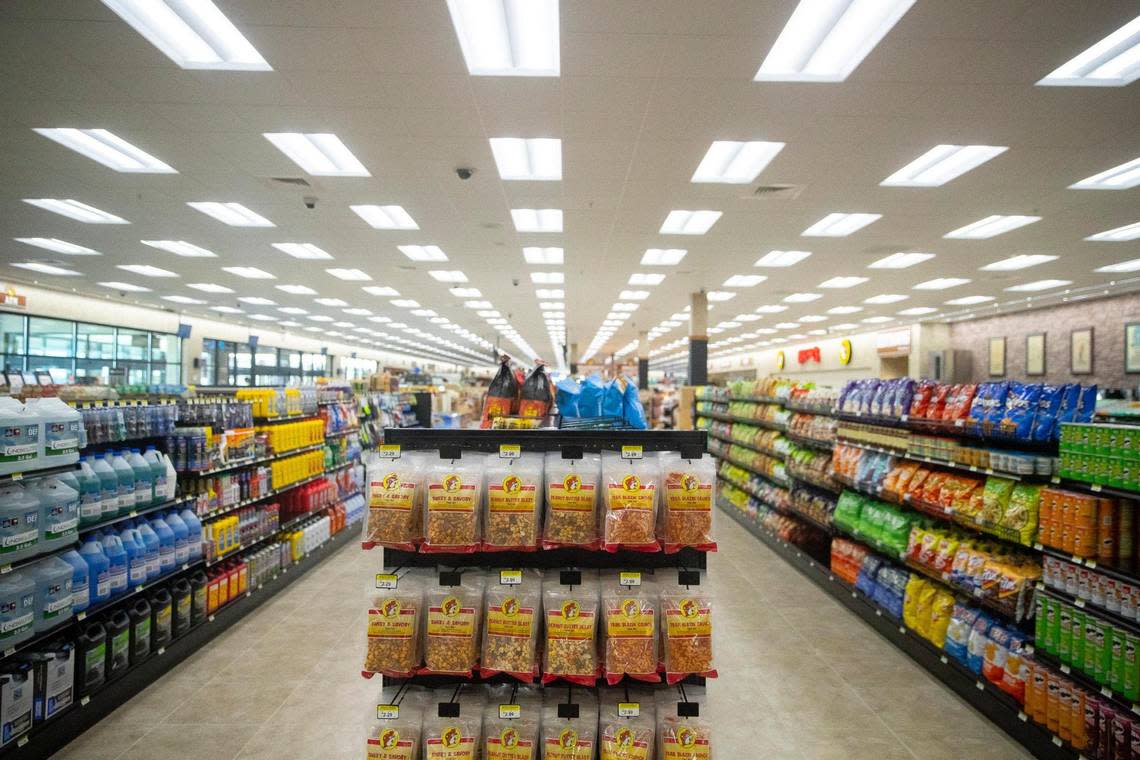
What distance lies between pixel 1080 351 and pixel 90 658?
1613 centimetres

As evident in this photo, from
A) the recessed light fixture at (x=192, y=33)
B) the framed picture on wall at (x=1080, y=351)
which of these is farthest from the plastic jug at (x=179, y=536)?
the framed picture on wall at (x=1080, y=351)

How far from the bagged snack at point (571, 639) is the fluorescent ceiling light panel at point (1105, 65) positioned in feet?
14.9

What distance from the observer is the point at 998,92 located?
3.99 m

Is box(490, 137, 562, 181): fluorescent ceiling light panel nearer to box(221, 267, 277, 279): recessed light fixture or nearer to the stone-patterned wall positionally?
box(221, 267, 277, 279): recessed light fixture

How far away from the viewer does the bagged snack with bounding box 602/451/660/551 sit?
78.7 inches

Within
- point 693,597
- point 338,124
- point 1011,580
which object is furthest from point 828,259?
point 693,597

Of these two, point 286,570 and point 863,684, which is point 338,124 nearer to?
point 286,570

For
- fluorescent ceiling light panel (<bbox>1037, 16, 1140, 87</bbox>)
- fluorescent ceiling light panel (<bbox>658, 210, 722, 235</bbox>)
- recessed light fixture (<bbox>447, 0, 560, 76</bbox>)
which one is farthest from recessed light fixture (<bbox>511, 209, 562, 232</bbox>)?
fluorescent ceiling light panel (<bbox>1037, 16, 1140, 87</bbox>)

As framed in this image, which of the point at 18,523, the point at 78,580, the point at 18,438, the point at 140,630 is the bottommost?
the point at 140,630

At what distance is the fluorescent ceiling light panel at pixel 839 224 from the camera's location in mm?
6945

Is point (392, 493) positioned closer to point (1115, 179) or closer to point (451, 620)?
point (451, 620)

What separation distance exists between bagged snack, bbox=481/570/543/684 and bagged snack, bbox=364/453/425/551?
→ 0.39 meters

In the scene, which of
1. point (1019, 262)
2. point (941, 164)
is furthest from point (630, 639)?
point (1019, 262)

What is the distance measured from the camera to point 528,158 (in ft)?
17.8
